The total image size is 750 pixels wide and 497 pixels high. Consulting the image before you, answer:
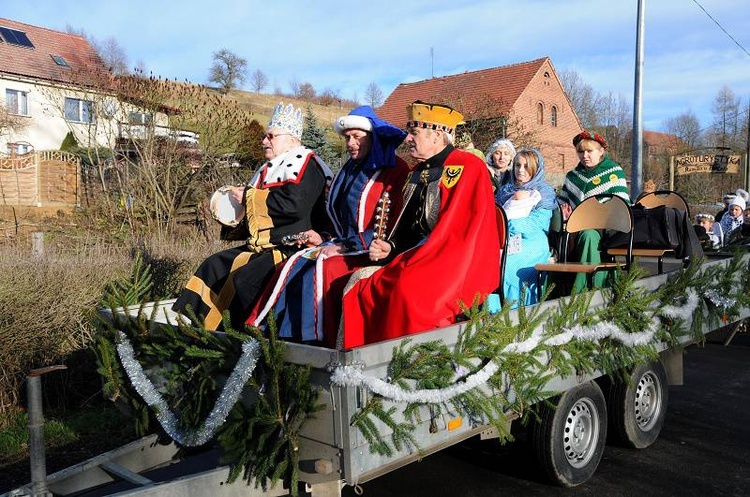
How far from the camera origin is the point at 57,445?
4645mm

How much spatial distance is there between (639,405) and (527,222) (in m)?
1.53

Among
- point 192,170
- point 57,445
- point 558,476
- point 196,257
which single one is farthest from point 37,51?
point 558,476

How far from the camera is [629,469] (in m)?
4.41

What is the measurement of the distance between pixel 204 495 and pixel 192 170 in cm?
1010

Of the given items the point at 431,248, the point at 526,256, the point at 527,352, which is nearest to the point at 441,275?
the point at 431,248

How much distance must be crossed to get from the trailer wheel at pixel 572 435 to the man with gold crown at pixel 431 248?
0.82 m

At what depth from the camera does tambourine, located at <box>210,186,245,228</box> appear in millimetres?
4848

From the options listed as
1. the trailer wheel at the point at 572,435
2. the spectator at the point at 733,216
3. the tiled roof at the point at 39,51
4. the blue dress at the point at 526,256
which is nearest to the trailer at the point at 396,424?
the trailer wheel at the point at 572,435

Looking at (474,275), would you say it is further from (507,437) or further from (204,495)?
(204,495)

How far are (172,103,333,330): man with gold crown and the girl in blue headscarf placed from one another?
144 centimetres

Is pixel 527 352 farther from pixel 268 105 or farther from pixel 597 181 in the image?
pixel 268 105

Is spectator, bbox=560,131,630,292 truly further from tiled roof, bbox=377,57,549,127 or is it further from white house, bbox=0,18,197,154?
tiled roof, bbox=377,57,549,127

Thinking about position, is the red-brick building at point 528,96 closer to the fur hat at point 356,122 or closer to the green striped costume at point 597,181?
the green striped costume at point 597,181

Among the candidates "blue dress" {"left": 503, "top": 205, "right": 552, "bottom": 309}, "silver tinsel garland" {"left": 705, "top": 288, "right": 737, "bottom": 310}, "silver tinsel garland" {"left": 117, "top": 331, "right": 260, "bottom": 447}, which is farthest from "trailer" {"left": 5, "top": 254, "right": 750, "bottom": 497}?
"blue dress" {"left": 503, "top": 205, "right": 552, "bottom": 309}
